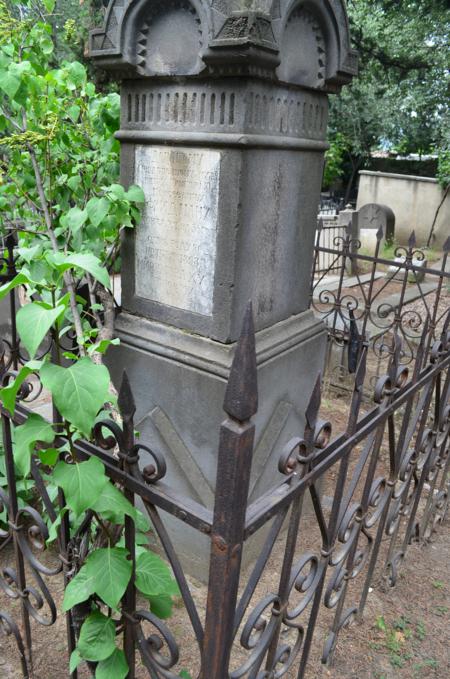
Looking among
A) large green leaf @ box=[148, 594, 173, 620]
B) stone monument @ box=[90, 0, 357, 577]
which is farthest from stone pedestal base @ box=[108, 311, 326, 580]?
large green leaf @ box=[148, 594, 173, 620]

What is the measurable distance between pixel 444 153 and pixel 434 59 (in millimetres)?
2456

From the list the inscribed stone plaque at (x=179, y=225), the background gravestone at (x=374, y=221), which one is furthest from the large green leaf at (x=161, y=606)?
the background gravestone at (x=374, y=221)

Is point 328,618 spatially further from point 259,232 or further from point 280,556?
point 259,232

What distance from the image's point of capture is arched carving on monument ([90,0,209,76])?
2.28 m

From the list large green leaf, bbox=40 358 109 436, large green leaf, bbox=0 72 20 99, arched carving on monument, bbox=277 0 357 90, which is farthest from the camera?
arched carving on monument, bbox=277 0 357 90

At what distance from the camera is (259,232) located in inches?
99.2

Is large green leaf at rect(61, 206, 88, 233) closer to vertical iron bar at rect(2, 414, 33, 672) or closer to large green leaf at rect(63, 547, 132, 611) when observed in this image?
vertical iron bar at rect(2, 414, 33, 672)

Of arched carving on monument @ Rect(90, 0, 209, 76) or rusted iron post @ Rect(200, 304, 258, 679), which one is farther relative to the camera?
arched carving on monument @ Rect(90, 0, 209, 76)

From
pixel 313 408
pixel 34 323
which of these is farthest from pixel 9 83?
pixel 313 408

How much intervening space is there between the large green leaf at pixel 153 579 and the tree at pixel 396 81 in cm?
805

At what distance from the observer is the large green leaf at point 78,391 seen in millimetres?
1183

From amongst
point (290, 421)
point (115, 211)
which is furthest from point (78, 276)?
point (290, 421)

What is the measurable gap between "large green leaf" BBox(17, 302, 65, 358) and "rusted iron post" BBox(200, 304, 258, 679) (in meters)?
0.41

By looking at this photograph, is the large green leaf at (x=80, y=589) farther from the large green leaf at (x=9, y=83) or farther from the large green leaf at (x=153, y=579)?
the large green leaf at (x=9, y=83)
